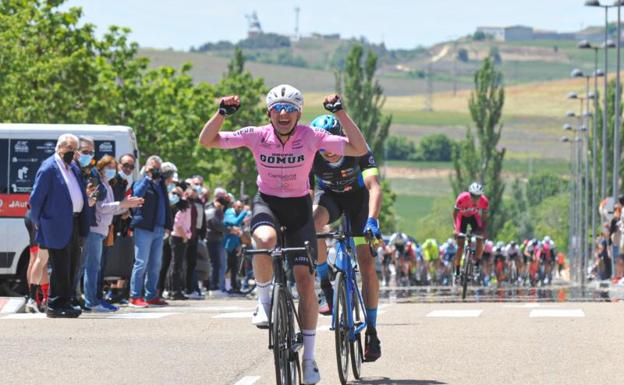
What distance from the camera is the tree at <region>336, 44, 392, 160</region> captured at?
347 feet

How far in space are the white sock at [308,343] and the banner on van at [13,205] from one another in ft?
46.3

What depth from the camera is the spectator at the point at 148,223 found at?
22.4 m

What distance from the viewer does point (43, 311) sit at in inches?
813

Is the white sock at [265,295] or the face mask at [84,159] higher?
the face mask at [84,159]

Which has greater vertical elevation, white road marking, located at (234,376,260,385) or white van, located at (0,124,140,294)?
white van, located at (0,124,140,294)

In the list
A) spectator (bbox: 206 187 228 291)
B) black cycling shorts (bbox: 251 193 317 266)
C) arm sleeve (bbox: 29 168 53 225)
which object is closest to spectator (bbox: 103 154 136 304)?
arm sleeve (bbox: 29 168 53 225)

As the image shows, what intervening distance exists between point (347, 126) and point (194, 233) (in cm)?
1541

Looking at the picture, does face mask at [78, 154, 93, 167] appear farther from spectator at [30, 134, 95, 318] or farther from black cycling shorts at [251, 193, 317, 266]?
black cycling shorts at [251, 193, 317, 266]

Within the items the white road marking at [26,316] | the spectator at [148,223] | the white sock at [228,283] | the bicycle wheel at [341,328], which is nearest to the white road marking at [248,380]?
the bicycle wheel at [341,328]

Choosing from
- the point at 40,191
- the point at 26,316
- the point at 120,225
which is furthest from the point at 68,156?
the point at 120,225

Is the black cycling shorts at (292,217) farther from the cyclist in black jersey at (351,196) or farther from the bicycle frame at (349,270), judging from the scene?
the cyclist in black jersey at (351,196)

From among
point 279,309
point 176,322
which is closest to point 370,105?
point 176,322

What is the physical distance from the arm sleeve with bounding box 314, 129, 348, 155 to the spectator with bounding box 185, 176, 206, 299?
14.7 metres

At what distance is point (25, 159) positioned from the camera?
25.6 m
